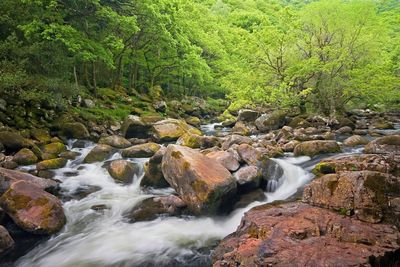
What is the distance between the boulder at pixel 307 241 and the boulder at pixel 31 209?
4.30 meters

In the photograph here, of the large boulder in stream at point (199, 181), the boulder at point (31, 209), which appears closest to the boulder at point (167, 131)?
the large boulder in stream at point (199, 181)

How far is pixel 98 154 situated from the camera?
13148mm

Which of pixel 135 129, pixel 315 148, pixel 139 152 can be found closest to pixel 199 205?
pixel 139 152

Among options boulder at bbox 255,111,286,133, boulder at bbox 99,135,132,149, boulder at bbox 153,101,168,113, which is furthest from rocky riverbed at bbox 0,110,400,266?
boulder at bbox 153,101,168,113

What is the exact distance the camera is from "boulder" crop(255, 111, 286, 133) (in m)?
21.2

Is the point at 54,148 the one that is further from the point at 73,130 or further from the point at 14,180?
the point at 14,180

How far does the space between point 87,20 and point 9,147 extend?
936 centimetres

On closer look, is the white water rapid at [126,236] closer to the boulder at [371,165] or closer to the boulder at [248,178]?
the boulder at [248,178]

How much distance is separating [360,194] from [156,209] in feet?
16.7

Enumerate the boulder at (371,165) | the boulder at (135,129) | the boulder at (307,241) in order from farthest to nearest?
1. the boulder at (135,129)
2. the boulder at (371,165)
3. the boulder at (307,241)

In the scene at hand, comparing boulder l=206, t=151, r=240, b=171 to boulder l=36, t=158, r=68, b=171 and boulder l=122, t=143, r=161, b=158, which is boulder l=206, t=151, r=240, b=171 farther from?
boulder l=36, t=158, r=68, b=171

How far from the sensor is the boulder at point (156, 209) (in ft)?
27.1

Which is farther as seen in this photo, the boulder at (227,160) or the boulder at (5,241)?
the boulder at (227,160)

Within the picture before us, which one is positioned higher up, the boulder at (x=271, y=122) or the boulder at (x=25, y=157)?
the boulder at (x=271, y=122)
